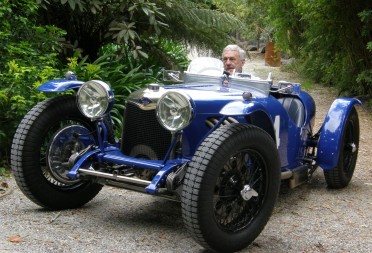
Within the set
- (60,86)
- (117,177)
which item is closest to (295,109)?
(117,177)

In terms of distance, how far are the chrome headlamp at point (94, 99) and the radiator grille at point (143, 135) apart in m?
0.19

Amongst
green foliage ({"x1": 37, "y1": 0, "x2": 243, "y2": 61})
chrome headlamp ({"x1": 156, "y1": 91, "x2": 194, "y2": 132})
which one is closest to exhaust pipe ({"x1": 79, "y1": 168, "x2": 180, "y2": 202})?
chrome headlamp ({"x1": 156, "y1": 91, "x2": 194, "y2": 132})

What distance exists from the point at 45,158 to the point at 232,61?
6.95ft

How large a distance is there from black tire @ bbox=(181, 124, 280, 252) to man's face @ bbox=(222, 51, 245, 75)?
182 centimetres

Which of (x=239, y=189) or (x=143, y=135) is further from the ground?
(x=143, y=135)

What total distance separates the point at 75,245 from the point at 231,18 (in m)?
6.13

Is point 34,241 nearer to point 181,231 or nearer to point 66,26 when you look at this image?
point 181,231

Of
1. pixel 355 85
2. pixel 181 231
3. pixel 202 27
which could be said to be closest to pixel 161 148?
pixel 181 231

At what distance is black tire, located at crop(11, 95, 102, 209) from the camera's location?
454 centimetres

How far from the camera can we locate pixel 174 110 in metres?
4.14

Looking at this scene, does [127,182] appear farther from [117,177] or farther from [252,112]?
[252,112]

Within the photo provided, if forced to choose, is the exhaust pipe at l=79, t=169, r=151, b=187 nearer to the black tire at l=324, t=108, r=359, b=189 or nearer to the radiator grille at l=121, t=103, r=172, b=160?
the radiator grille at l=121, t=103, r=172, b=160

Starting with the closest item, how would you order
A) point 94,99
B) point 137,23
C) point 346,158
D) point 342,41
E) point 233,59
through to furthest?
1. point 94,99
2. point 233,59
3. point 346,158
4. point 137,23
5. point 342,41

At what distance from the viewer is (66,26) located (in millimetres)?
8453
